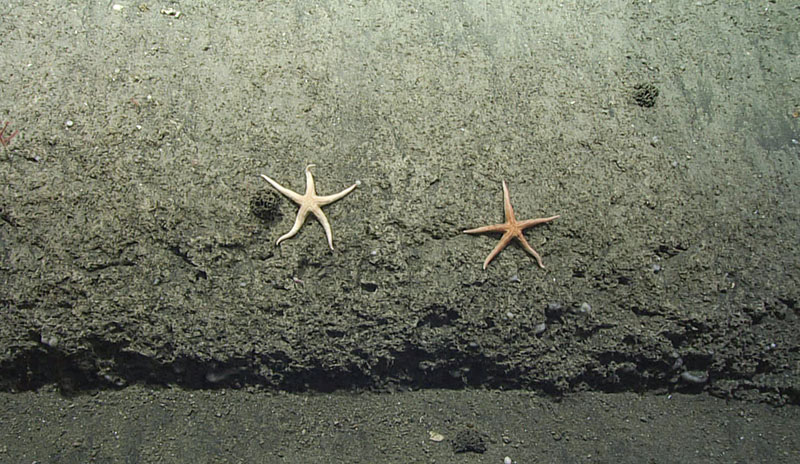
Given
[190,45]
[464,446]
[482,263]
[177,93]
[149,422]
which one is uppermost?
[190,45]

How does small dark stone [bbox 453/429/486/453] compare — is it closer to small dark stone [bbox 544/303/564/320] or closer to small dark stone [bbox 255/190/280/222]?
small dark stone [bbox 544/303/564/320]

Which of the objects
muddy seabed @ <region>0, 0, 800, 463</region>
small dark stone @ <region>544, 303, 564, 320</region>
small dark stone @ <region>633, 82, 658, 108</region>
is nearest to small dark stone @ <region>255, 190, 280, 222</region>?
muddy seabed @ <region>0, 0, 800, 463</region>

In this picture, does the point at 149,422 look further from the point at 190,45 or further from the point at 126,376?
the point at 190,45

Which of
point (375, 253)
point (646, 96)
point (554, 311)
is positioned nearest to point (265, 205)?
point (375, 253)

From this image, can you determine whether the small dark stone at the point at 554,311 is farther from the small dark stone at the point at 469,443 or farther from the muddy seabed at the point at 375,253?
the small dark stone at the point at 469,443

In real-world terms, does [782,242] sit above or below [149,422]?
above

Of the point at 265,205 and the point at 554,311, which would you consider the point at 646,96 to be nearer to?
the point at 554,311

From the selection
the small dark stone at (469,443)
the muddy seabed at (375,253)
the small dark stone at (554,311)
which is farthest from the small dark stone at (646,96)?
the small dark stone at (469,443)

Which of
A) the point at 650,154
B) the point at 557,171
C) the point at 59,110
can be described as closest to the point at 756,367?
the point at 650,154
